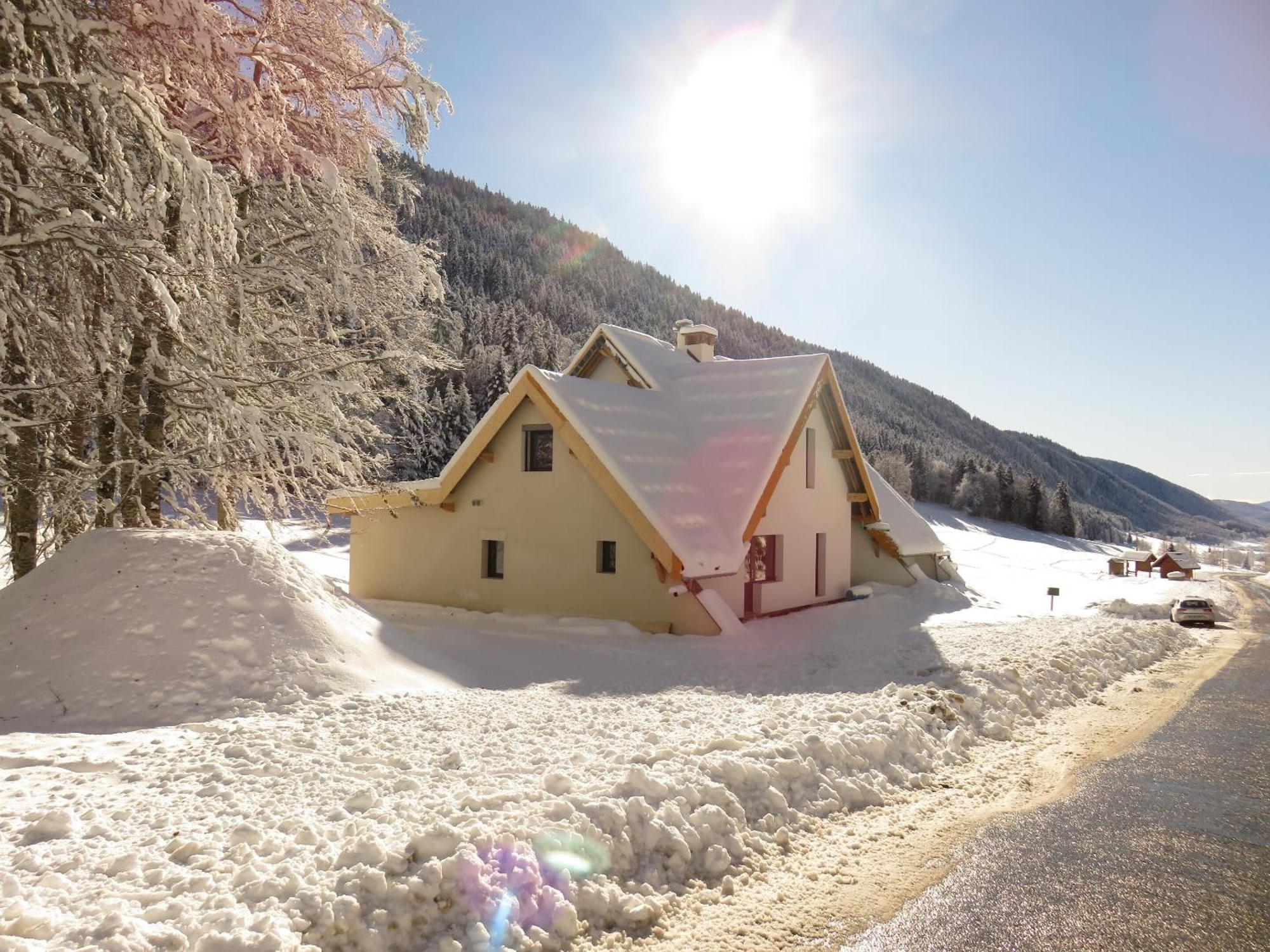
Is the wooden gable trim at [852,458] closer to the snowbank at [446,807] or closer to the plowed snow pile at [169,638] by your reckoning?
the snowbank at [446,807]

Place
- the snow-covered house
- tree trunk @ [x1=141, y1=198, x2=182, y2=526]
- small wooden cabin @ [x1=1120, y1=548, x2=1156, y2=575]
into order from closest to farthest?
tree trunk @ [x1=141, y1=198, x2=182, y2=526]
the snow-covered house
small wooden cabin @ [x1=1120, y1=548, x2=1156, y2=575]

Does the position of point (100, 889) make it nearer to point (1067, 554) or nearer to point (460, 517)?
point (460, 517)

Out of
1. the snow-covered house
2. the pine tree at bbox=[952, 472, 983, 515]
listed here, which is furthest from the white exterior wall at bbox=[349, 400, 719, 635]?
the pine tree at bbox=[952, 472, 983, 515]

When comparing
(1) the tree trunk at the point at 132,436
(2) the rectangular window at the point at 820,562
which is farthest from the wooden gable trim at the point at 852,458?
(1) the tree trunk at the point at 132,436

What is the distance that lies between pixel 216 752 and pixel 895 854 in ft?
16.2

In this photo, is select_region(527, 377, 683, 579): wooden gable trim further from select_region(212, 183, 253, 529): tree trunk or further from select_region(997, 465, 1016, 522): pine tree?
select_region(997, 465, 1016, 522): pine tree

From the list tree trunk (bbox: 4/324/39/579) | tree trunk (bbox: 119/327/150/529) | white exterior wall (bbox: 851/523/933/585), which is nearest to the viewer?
tree trunk (bbox: 4/324/39/579)

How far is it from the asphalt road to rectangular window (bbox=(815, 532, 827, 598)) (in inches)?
495

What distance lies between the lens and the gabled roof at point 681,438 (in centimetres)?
1416

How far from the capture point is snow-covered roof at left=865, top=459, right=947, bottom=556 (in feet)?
77.4

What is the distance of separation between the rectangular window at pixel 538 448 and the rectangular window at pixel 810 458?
6897 mm

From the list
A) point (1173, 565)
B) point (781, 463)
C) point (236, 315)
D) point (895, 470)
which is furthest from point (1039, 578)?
point (895, 470)

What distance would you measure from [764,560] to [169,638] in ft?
41.4

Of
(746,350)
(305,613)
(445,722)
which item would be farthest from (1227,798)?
(746,350)
